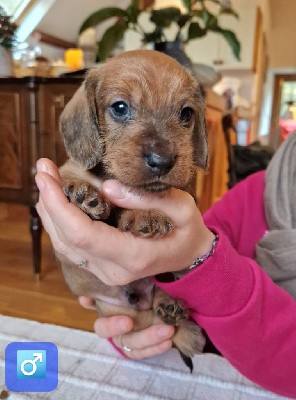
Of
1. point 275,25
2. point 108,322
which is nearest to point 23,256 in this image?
point 108,322

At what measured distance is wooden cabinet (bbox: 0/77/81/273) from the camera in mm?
2154

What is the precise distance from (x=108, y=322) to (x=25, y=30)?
9.53 ft

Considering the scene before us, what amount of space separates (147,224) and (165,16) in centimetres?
189

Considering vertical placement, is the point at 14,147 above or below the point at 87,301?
above

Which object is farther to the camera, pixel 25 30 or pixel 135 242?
pixel 25 30

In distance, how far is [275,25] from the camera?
8.72 metres

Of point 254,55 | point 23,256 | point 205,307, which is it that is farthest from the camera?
point 254,55

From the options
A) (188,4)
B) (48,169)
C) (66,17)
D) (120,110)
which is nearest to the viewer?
(48,169)

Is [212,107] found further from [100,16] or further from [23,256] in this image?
[23,256]

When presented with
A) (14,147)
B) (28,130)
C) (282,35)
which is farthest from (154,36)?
(282,35)

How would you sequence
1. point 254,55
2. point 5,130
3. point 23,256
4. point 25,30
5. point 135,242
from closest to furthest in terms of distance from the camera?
point 135,242 → point 5,130 → point 23,256 → point 25,30 → point 254,55

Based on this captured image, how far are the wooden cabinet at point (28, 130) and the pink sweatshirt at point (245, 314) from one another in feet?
5.01

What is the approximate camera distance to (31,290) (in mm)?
2307

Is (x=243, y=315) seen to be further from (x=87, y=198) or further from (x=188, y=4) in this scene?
(x=188, y=4)
